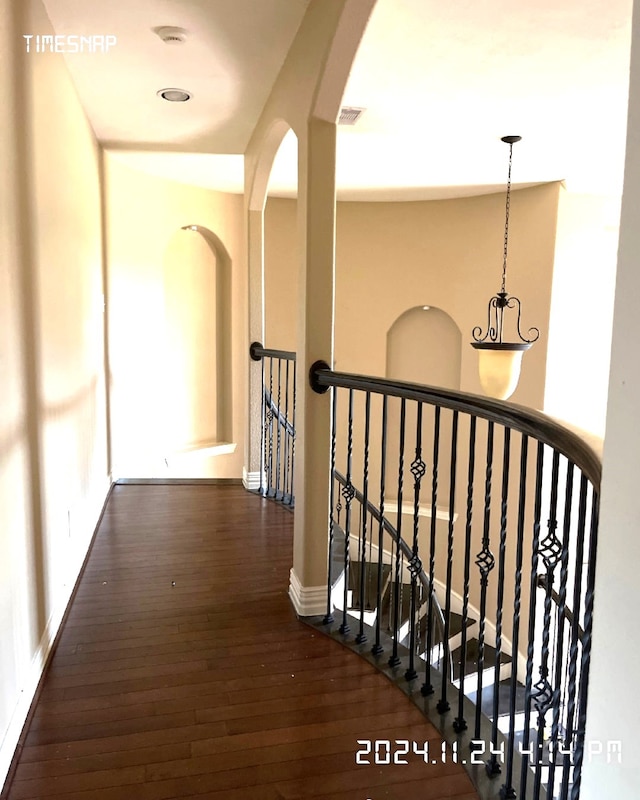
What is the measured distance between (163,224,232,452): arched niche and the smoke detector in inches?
122

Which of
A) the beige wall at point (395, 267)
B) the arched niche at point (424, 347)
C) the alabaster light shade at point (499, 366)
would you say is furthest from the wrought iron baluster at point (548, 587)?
the arched niche at point (424, 347)

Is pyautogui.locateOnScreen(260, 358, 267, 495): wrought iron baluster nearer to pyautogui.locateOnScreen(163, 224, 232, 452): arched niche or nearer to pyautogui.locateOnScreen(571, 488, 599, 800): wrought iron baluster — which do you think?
pyautogui.locateOnScreen(163, 224, 232, 452): arched niche

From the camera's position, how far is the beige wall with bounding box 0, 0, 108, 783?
6.07ft

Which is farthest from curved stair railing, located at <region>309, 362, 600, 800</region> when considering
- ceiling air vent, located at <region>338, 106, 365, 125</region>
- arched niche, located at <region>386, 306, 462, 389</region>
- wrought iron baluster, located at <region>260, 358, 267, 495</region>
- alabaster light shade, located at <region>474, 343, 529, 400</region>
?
A: arched niche, located at <region>386, 306, 462, 389</region>

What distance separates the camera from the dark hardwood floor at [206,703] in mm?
1673

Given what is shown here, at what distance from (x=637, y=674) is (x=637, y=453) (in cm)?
26

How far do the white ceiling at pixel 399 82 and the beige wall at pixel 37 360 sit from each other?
362 mm

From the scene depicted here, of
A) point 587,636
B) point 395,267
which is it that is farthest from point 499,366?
point 587,636

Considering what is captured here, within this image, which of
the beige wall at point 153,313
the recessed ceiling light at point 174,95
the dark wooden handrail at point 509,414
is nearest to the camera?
the dark wooden handrail at point 509,414

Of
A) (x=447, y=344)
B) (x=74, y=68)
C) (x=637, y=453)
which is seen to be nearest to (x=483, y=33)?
(x=74, y=68)

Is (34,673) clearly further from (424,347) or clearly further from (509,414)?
(424,347)

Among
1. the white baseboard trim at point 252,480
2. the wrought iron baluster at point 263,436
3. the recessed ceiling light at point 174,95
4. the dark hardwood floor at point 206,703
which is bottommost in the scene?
the dark hardwood floor at point 206,703

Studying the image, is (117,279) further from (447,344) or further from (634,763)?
(634,763)

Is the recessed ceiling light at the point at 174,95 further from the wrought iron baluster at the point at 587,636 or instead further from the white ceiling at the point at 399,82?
the wrought iron baluster at the point at 587,636
